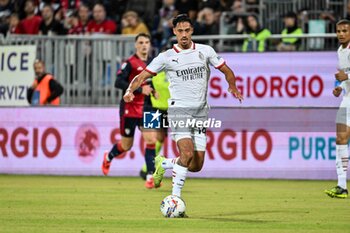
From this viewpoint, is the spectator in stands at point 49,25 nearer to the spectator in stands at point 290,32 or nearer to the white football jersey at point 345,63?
the spectator in stands at point 290,32

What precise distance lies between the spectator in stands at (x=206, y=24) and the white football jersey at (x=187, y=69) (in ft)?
31.6

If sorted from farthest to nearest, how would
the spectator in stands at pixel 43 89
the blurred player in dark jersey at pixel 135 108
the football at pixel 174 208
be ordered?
1. the spectator in stands at pixel 43 89
2. the blurred player in dark jersey at pixel 135 108
3. the football at pixel 174 208

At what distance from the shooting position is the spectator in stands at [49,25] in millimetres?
26016

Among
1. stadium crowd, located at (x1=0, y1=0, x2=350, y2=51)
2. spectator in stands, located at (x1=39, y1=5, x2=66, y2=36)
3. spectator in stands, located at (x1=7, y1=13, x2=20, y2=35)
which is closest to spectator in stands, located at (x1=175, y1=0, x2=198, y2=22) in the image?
stadium crowd, located at (x1=0, y1=0, x2=350, y2=51)

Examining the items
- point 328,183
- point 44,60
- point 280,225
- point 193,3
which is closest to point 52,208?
point 280,225

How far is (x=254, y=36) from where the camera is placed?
22922 millimetres

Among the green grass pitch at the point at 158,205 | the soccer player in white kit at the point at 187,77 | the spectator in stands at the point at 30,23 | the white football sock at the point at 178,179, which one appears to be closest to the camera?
the green grass pitch at the point at 158,205

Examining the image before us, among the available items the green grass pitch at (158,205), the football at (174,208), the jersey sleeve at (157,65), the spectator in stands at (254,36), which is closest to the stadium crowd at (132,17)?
the spectator in stands at (254,36)

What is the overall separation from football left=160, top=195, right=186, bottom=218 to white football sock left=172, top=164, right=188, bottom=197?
0.62 ft

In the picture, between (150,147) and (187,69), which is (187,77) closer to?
(187,69)

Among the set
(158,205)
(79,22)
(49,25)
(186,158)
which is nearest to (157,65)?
(186,158)

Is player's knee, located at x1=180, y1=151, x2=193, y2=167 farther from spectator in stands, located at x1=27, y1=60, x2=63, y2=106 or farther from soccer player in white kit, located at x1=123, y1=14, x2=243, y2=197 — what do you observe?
spectator in stands, located at x1=27, y1=60, x2=63, y2=106

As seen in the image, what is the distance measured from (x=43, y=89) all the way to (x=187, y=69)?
1017 cm

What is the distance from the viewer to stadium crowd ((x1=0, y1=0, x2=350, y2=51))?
76.9ft
